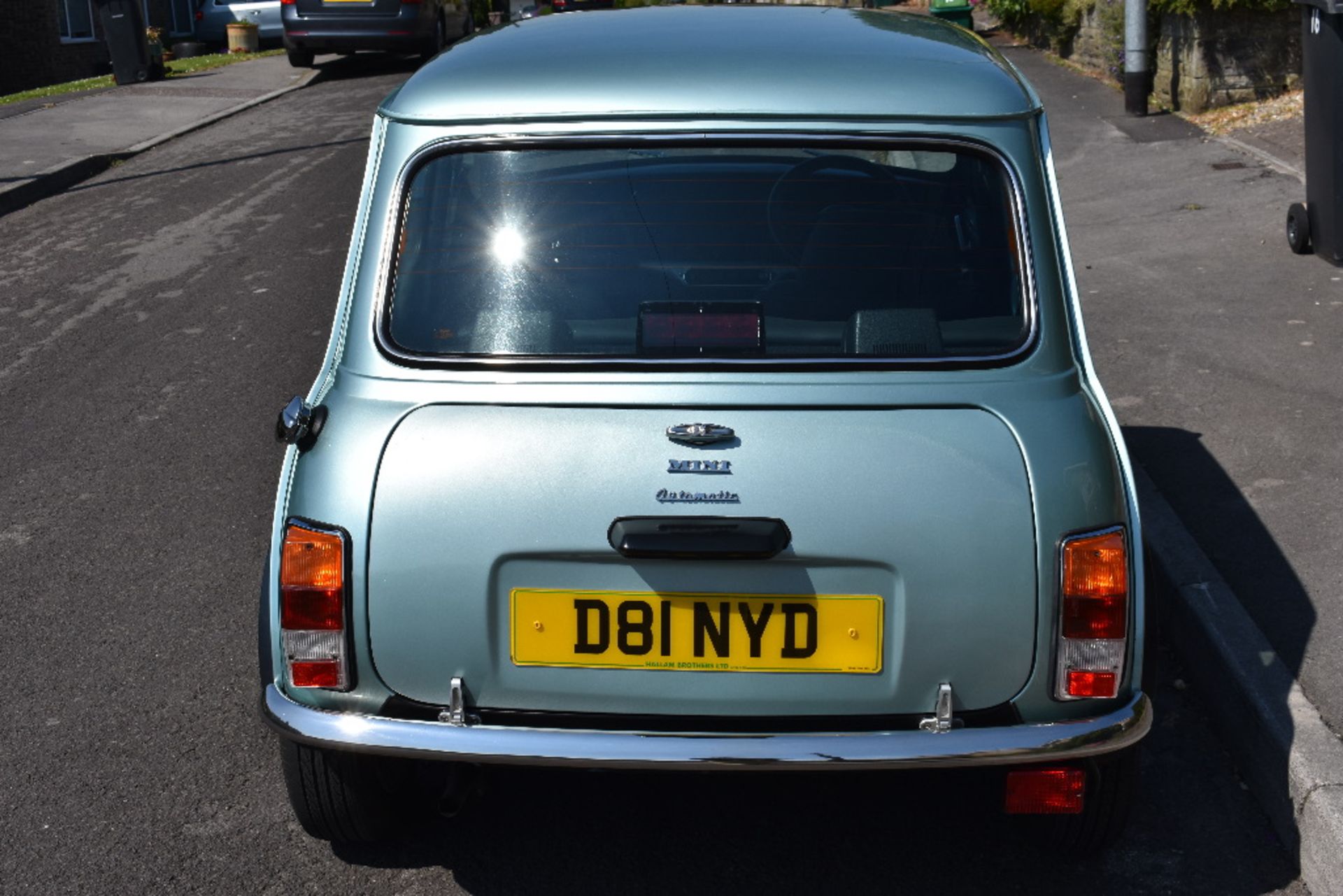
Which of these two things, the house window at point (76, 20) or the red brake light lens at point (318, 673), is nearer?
the red brake light lens at point (318, 673)

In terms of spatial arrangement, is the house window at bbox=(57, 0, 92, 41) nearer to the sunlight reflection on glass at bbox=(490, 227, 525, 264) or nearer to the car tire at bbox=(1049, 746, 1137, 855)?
the sunlight reflection on glass at bbox=(490, 227, 525, 264)

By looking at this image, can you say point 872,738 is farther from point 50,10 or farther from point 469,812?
Result: point 50,10

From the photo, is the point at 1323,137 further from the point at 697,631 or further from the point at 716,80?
the point at 697,631

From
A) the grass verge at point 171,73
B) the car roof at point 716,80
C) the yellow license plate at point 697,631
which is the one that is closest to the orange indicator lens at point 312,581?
the yellow license plate at point 697,631

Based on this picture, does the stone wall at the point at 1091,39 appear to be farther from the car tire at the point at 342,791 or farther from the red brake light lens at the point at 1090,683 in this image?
the car tire at the point at 342,791

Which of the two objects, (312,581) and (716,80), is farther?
(716,80)

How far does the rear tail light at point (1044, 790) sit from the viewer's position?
3416mm

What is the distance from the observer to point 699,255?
3.65 meters

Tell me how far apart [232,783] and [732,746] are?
1549 millimetres

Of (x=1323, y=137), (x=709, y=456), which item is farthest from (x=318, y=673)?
(x=1323, y=137)

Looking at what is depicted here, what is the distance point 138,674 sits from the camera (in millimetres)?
4875

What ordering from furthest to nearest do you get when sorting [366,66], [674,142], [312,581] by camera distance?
[366,66]
[674,142]
[312,581]

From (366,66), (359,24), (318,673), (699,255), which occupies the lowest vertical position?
(366,66)

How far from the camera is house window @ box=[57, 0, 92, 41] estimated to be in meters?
34.8
